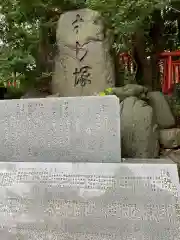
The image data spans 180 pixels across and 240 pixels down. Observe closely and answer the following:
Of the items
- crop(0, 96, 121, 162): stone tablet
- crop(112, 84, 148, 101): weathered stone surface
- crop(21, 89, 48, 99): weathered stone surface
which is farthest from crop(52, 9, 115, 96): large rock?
crop(0, 96, 121, 162): stone tablet

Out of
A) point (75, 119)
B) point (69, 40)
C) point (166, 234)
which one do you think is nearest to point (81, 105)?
point (75, 119)

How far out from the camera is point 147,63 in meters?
5.58

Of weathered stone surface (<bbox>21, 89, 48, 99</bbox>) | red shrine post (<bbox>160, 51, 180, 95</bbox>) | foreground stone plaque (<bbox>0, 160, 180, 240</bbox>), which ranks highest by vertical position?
red shrine post (<bbox>160, 51, 180, 95</bbox>)

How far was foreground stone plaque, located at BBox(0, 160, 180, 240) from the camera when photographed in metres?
1.42

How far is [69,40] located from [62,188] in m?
2.46

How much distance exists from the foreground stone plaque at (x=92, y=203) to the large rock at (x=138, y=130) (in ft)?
2.14

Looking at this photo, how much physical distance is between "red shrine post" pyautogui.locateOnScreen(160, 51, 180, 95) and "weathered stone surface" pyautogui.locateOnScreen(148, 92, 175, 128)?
3577 millimetres

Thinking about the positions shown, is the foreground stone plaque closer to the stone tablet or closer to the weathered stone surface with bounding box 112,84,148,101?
the stone tablet

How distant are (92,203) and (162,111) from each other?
1.83 m

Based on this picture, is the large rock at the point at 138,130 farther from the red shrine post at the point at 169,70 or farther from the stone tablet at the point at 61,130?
the red shrine post at the point at 169,70

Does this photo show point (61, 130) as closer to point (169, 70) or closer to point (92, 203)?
point (92, 203)

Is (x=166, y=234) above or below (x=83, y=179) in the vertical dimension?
below

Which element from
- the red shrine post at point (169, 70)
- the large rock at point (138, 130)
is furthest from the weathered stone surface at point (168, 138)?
the red shrine post at point (169, 70)

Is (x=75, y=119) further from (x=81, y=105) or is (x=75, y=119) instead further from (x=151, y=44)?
(x=151, y=44)
